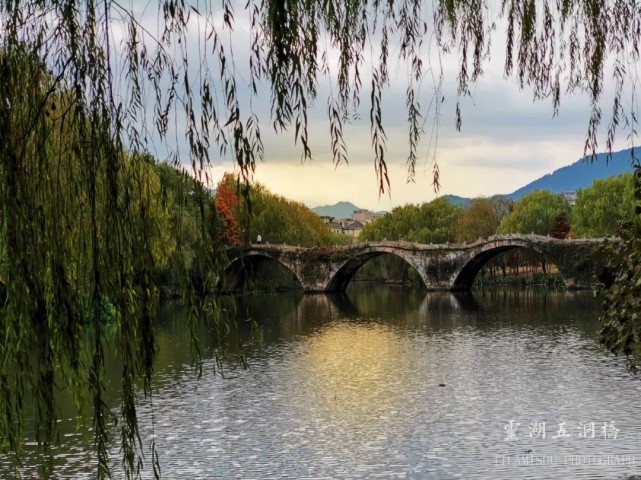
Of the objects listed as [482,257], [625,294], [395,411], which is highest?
[482,257]

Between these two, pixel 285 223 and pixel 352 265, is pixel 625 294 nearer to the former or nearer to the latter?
pixel 352 265

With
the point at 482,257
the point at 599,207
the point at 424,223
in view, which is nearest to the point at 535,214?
the point at 599,207

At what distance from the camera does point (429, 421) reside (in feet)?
46.6

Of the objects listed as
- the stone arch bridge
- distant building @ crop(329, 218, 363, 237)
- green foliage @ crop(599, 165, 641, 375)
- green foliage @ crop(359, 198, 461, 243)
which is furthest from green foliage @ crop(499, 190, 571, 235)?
distant building @ crop(329, 218, 363, 237)

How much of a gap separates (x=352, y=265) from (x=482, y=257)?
9535 mm

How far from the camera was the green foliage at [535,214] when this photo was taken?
64.7 meters

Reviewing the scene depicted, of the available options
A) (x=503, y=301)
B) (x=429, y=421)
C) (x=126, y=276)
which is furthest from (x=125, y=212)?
(x=503, y=301)

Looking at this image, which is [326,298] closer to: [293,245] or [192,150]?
[293,245]

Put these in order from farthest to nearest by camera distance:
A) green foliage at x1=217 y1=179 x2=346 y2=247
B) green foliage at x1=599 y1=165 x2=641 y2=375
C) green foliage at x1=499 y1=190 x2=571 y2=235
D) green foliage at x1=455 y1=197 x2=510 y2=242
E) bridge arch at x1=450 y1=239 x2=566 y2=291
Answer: green foliage at x1=455 y1=197 x2=510 y2=242 → green foliage at x1=499 y1=190 x2=571 y2=235 → green foliage at x1=217 y1=179 x2=346 y2=247 → bridge arch at x1=450 y1=239 x2=566 y2=291 → green foliage at x1=599 y1=165 x2=641 y2=375

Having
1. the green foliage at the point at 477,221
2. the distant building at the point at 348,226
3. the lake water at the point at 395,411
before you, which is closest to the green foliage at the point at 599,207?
the green foliage at the point at 477,221

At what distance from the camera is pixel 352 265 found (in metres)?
60.5

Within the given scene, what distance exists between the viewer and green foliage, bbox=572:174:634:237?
185ft

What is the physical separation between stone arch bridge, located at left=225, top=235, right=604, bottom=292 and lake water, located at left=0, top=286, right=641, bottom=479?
2416cm

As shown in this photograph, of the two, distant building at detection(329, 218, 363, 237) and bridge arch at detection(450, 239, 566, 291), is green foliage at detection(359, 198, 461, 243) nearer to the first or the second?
bridge arch at detection(450, 239, 566, 291)
